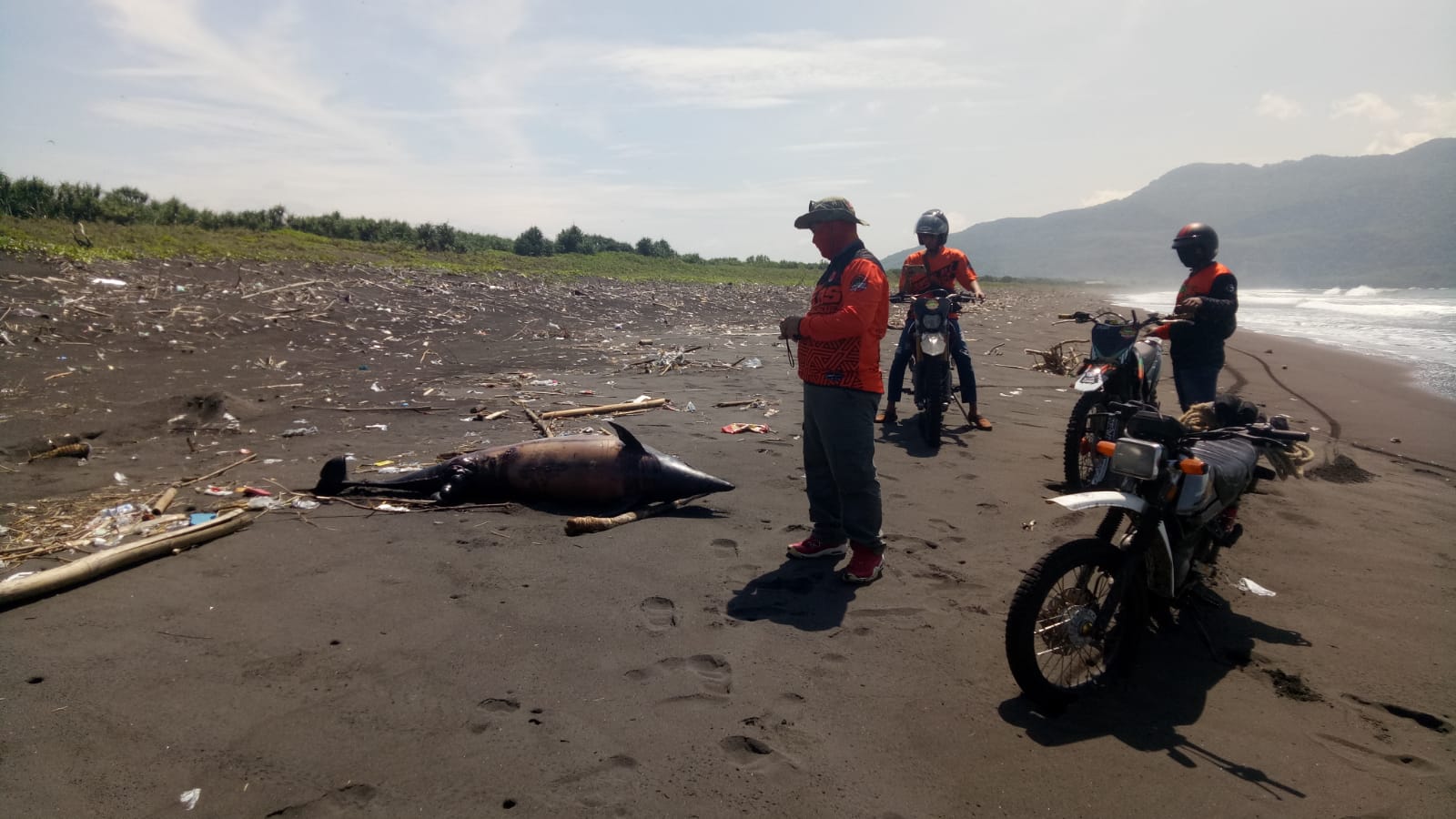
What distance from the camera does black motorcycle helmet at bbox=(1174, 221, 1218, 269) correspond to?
5223 millimetres

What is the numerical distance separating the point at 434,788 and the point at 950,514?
3729mm

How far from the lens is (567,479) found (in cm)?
513

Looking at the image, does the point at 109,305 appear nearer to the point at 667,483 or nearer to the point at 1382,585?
the point at 667,483

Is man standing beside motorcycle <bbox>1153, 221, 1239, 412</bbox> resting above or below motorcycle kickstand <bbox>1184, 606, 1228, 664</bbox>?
above

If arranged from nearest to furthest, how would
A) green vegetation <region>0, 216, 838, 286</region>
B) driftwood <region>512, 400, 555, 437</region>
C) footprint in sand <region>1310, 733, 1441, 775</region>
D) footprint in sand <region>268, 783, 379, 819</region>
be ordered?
footprint in sand <region>268, 783, 379, 819</region>
footprint in sand <region>1310, 733, 1441, 775</region>
driftwood <region>512, 400, 555, 437</region>
green vegetation <region>0, 216, 838, 286</region>

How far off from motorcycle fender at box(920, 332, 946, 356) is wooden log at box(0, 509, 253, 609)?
18.0 ft

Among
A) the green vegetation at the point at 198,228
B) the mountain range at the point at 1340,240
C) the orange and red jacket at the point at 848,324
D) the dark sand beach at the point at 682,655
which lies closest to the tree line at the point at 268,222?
the green vegetation at the point at 198,228

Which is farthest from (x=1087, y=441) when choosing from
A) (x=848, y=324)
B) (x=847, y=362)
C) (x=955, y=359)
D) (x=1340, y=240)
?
(x=1340, y=240)

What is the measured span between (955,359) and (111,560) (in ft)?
22.4

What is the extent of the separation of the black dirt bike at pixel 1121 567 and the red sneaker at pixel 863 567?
1.13m

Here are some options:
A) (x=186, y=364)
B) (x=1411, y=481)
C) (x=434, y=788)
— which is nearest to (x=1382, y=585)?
(x=1411, y=481)

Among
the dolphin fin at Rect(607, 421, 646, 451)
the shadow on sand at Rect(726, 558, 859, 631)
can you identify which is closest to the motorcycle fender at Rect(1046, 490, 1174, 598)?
the shadow on sand at Rect(726, 558, 859, 631)

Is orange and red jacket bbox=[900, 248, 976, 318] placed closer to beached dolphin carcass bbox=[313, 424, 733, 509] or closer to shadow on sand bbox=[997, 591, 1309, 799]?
beached dolphin carcass bbox=[313, 424, 733, 509]

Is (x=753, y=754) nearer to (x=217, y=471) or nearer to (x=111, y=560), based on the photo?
(x=111, y=560)
